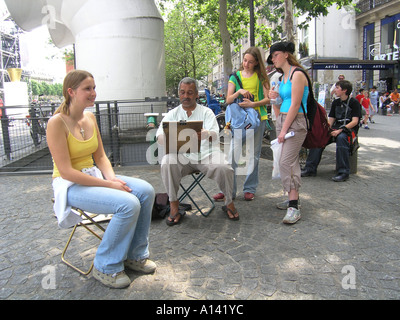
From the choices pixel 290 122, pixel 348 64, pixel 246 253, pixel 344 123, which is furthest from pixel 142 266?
pixel 348 64

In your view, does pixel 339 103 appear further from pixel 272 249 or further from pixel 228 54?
pixel 228 54

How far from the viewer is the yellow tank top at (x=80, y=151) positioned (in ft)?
8.93

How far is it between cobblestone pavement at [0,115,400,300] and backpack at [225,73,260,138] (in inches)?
41.8

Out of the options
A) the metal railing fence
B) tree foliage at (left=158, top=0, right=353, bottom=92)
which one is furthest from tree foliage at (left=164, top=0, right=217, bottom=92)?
the metal railing fence

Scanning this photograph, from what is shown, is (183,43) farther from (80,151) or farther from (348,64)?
(80,151)

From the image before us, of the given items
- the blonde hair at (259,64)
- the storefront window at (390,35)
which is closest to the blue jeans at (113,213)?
the blonde hair at (259,64)

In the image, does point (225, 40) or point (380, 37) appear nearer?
point (225, 40)

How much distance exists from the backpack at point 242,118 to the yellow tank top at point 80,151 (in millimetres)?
2123

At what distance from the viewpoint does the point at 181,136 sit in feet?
12.1

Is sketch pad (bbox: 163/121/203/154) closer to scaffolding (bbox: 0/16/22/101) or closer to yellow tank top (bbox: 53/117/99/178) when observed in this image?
yellow tank top (bbox: 53/117/99/178)

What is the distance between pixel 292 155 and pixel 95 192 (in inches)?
91.0

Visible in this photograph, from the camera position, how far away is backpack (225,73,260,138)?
449 cm
